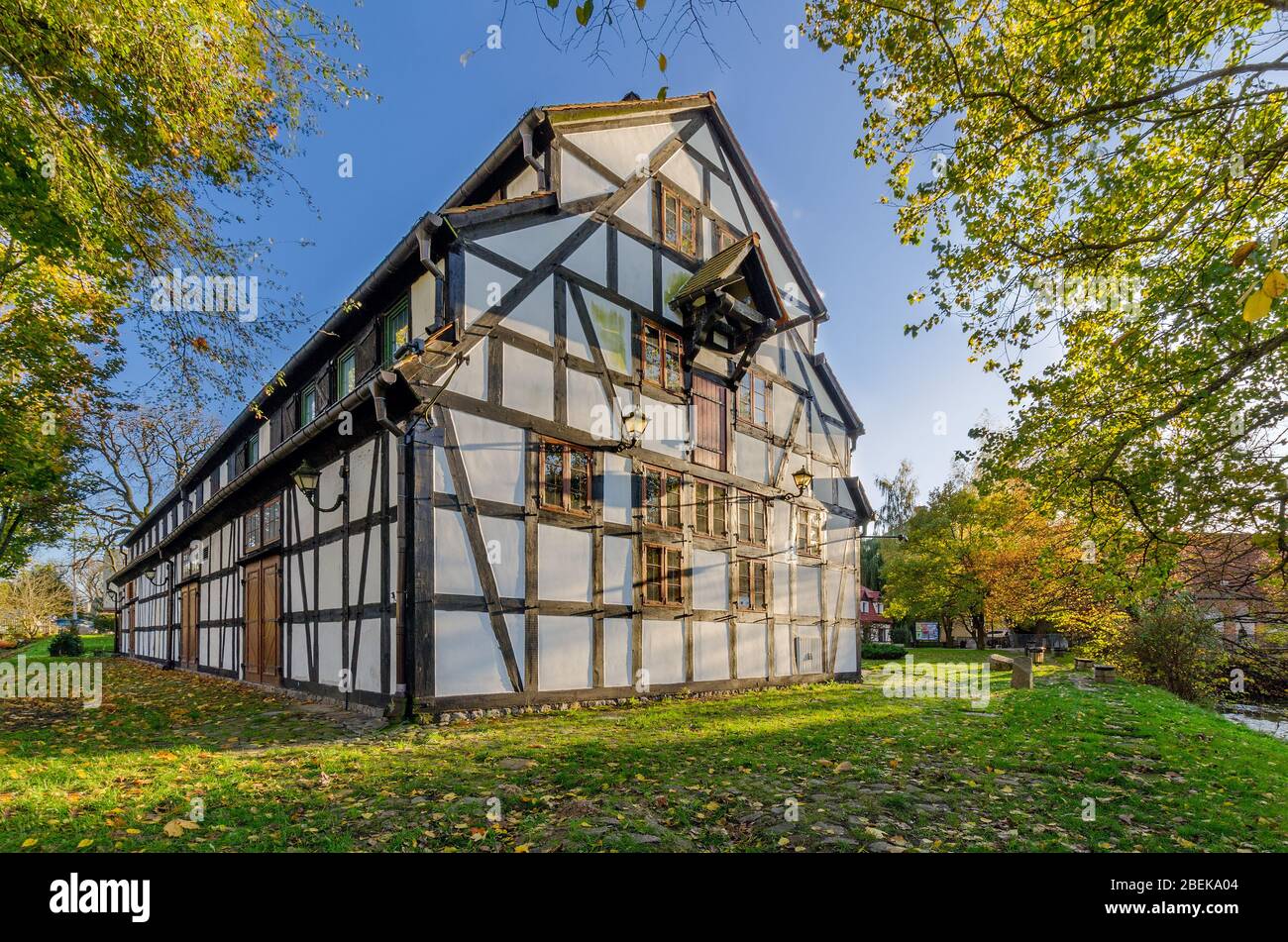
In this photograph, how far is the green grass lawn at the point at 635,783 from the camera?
488 centimetres

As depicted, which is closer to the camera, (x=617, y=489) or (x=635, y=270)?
(x=617, y=489)

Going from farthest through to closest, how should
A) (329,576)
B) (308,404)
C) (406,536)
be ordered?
(308,404) < (329,576) < (406,536)

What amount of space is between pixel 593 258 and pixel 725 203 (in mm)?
5642

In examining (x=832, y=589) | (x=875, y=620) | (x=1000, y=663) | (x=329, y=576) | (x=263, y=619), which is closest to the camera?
(x=329, y=576)

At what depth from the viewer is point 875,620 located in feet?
147

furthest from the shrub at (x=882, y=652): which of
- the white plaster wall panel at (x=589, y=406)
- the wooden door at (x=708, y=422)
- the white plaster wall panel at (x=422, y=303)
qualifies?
the white plaster wall panel at (x=422, y=303)

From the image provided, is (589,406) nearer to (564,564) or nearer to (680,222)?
(564,564)

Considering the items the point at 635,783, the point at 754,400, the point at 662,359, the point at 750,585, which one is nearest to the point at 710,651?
the point at 750,585

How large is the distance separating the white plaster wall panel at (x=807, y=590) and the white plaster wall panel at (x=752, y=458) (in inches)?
117

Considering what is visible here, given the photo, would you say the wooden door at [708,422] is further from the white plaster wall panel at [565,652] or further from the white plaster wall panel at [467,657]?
the white plaster wall panel at [467,657]

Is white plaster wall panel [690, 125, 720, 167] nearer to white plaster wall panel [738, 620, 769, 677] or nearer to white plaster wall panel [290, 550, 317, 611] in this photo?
white plaster wall panel [738, 620, 769, 677]

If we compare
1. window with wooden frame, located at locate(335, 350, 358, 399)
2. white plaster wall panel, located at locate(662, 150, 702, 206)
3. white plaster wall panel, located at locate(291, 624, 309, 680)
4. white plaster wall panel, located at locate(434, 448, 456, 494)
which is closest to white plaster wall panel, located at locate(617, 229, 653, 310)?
white plaster wall panel, located at locate(662, 150, 702, 206)

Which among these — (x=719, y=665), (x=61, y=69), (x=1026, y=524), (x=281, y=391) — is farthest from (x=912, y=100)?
(x=1026, y=524)
